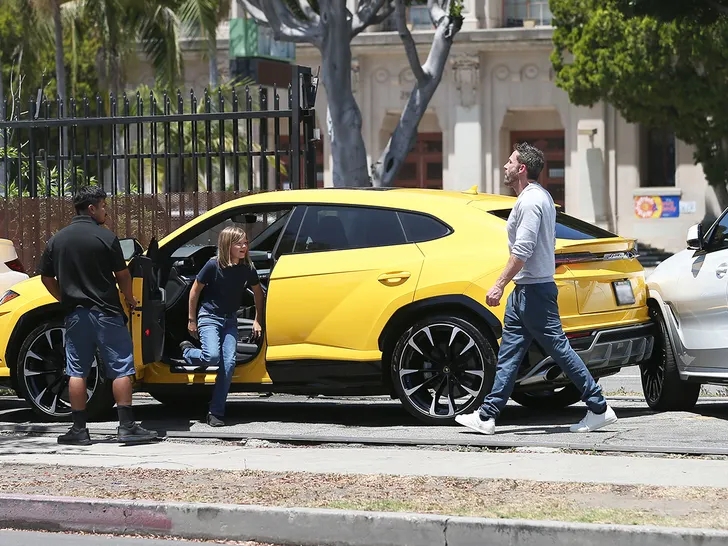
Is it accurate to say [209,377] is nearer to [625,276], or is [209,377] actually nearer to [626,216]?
[625,276]

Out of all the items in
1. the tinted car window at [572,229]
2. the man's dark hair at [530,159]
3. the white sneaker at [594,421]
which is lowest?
the white sneaker at [594,421]

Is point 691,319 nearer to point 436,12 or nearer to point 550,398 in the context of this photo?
point 550,398

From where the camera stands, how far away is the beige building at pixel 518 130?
121 feet

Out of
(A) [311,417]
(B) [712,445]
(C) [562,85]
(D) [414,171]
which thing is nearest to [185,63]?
(D) [414,171]

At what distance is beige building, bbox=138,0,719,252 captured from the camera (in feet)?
121

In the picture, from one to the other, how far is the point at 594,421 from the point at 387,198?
209cm

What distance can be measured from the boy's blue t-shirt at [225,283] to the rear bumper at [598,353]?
6.64 ft

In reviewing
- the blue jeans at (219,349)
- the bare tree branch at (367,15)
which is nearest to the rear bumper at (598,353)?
the blue jeans at (219,349)

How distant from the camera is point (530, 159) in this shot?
8883mm

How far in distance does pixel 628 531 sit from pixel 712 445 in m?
2.62

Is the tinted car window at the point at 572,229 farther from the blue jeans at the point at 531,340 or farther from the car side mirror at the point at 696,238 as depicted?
the blue jeans at the point at 531,340

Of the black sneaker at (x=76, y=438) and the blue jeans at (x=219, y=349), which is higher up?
the blue jeans at (x=219, y=349)

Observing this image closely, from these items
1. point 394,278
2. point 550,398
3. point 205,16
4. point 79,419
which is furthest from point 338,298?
point 205,16

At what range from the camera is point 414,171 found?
39625mm
